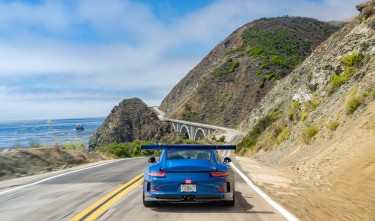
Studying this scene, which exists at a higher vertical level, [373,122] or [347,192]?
[373,122]

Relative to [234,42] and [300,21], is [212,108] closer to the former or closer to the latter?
[234,42]

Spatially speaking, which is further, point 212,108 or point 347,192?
point 212,108

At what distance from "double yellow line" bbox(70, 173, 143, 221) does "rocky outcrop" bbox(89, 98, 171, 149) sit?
110m

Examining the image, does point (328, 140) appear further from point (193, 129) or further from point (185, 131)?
point (185, 131)

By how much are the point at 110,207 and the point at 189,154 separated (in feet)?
6.41

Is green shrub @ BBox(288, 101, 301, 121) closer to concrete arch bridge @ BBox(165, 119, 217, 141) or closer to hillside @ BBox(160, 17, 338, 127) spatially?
concrete arch bridge @ BBox(165, 119, 217, 141)

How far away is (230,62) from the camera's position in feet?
415

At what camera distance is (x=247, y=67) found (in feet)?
376

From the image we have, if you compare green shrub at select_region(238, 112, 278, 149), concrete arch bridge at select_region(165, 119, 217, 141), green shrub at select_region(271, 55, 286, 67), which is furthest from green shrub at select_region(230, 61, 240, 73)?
green shrub at select_region(238, 112, 278, 149)

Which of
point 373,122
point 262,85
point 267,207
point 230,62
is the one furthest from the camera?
Answer: point 230,62

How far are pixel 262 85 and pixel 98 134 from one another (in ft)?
203


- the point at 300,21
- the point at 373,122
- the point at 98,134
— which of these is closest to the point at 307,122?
the point at 373,122

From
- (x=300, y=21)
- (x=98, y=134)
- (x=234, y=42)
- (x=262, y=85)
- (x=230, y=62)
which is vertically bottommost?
(x=98, y=134)

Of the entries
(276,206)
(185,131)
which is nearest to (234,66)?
(185,131)
